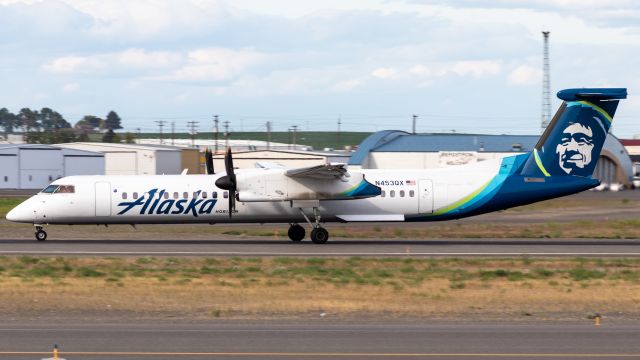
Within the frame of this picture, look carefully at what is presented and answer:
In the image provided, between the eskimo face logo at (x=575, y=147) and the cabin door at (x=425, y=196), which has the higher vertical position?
the eskimo face logo at (x=575, y=147)

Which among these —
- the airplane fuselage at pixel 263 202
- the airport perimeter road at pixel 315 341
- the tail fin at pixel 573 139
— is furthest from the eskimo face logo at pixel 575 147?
the airport perimeter road at pixel 315 341

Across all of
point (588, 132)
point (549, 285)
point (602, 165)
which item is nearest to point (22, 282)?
point (549, 285)

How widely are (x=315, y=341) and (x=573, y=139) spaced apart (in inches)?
854

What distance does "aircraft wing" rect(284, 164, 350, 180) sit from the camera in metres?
33.1

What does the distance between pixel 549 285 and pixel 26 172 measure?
253ft

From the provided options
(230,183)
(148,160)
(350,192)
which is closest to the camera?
(230,183)

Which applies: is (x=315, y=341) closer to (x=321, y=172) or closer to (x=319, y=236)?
(x=321, y=172)

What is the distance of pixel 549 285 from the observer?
79.2 ft

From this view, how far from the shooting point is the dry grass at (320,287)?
20.3 m

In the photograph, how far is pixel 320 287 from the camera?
23594mm

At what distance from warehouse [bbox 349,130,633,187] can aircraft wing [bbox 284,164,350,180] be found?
47873mm

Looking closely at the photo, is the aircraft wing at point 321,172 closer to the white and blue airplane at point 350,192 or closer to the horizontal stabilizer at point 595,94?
the white and blue airplane at point 350,192

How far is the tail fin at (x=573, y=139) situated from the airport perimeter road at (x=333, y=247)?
116 inches

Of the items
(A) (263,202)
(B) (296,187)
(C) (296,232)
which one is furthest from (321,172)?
(C) (296,232)
